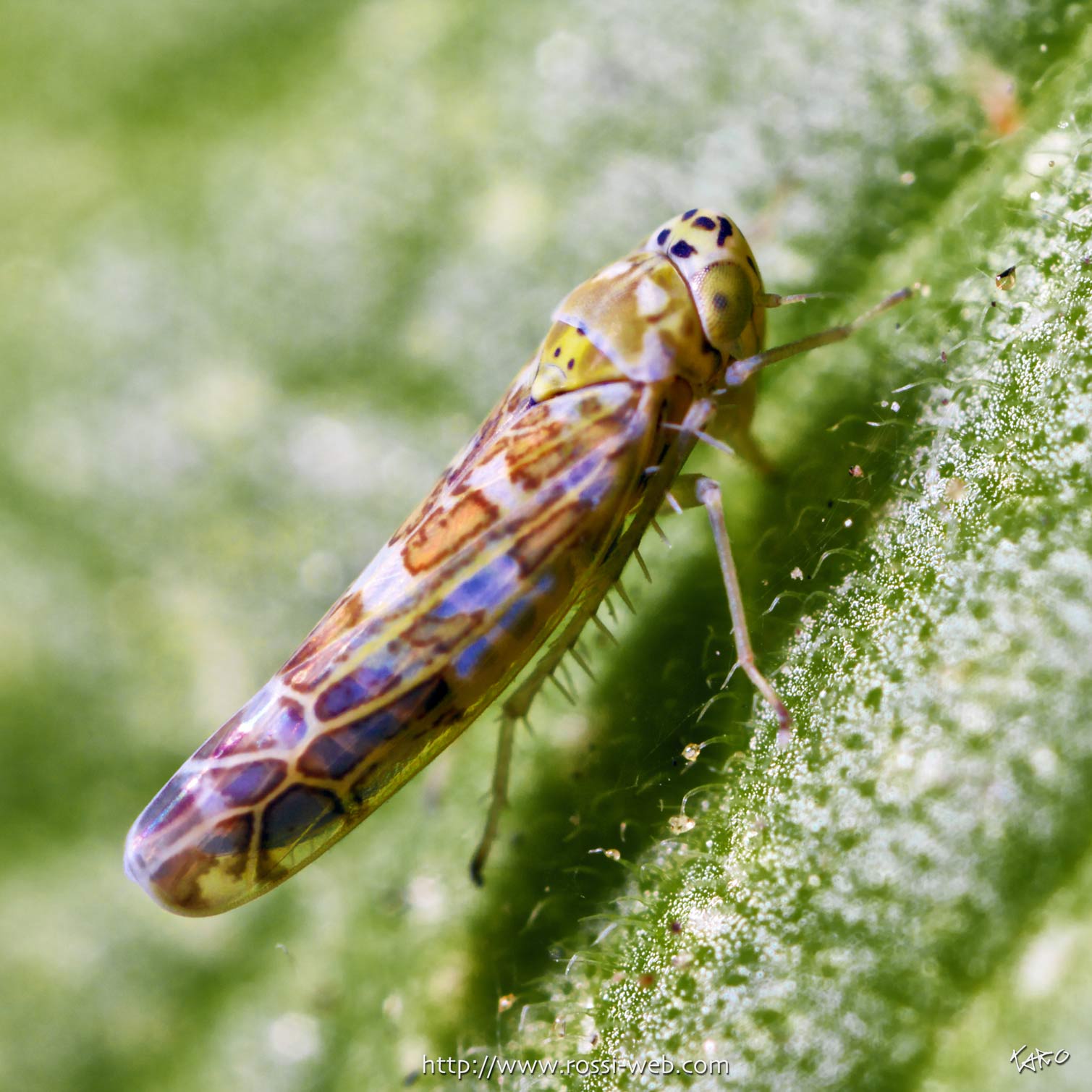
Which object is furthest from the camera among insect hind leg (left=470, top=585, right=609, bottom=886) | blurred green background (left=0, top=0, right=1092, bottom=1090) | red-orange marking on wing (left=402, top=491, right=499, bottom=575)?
insect hind leg (left=470, top=585, right=609, bottom=886)

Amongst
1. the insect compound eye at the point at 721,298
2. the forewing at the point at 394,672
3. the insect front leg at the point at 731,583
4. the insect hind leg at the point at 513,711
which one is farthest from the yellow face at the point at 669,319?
the insect hind leg at the point at 513,711

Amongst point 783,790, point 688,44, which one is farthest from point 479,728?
point 688,44

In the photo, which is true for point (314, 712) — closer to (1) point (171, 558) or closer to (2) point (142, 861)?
(2) point (142, 861)

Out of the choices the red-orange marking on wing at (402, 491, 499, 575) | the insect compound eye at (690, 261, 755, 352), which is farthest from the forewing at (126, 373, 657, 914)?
the insect compound eye at (690, 261, 755, 352)

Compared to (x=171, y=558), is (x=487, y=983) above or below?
below

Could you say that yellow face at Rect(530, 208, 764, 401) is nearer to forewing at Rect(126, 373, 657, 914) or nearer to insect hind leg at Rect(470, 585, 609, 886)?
forewing at Rect(126, 373, 657, 914)

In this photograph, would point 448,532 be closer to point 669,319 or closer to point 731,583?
point 731,583

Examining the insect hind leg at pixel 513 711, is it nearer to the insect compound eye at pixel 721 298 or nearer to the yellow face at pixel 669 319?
the yellow face at pixel 669 319
